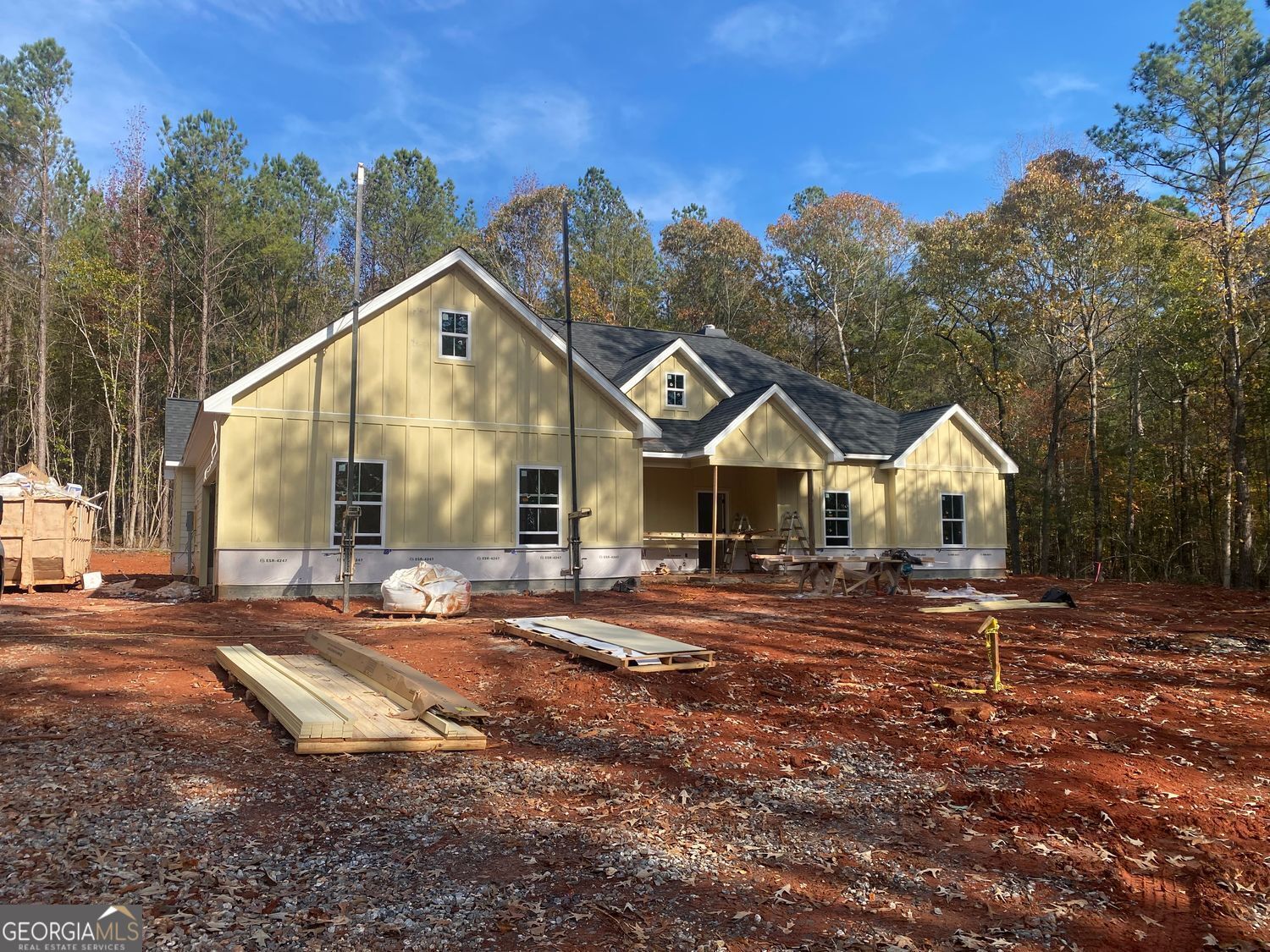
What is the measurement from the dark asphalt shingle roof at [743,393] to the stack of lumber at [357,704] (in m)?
12.6

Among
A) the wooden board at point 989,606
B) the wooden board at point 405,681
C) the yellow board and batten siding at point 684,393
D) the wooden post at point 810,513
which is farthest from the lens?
the yellow board and batten siding at point 684,393

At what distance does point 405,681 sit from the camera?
22.0 feet

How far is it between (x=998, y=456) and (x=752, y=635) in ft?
49.6

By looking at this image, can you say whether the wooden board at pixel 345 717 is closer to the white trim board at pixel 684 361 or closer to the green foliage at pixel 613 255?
the white trim board at pixel 684 361

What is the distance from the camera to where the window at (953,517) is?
2266 cm

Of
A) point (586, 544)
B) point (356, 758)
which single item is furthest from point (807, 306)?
point (356, 758)

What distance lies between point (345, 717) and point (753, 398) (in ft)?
50.3

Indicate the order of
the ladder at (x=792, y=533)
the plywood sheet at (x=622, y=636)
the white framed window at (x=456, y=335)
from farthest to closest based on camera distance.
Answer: the ladder at (x=792, y=533), the white framed window at (x=456, y=335), the plywood sheet at (x=622, y=636)

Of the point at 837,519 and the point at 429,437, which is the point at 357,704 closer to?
the point at 429,437

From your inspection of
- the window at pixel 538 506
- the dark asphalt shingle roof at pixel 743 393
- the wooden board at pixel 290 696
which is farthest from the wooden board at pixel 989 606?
the wooden board at pixel 290 696

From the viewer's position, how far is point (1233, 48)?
838 inches

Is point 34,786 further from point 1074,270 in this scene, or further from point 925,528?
point 1074,270

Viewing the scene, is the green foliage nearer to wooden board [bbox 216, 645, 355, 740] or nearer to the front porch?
the front porch

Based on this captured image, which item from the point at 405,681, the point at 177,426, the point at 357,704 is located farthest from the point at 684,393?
the point at 357,704
